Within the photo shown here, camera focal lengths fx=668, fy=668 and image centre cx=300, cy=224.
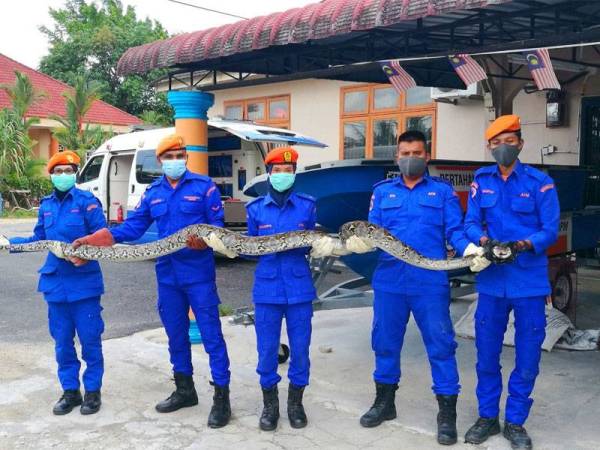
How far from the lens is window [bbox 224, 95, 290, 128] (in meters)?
16.8

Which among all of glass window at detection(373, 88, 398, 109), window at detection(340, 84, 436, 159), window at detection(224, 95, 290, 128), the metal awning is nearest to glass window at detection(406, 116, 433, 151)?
window at detection(340, 84, 436, 159)

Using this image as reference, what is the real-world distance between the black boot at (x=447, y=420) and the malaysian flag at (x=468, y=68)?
9.85ft

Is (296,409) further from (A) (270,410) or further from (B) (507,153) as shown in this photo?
(B) (507,153)

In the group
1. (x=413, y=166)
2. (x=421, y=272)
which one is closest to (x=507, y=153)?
(x=413, y=166)

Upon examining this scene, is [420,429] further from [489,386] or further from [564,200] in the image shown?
[564,200]

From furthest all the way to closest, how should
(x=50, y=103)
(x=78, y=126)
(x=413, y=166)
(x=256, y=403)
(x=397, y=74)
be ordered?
(x=50, y=103) → (x=78, y=126) → (x=397, y=74) → (x=256, y=403) → (x=413, y=166)

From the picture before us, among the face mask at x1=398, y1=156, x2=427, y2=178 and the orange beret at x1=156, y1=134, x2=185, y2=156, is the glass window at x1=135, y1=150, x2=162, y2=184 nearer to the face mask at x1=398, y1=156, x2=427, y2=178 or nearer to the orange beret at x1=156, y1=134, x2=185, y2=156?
the orange beret at x1=156, y1=134, x2=185, y2=156

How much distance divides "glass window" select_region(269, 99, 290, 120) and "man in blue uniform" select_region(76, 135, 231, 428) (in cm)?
1223

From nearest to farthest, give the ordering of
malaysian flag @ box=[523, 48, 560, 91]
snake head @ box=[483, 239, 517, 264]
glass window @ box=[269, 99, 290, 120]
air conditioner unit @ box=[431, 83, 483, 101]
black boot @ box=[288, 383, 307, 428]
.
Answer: snake head @ box=[483, 239, 517, 264] < black boot @ box=[288, 383, 307, 428] < malaysian flag @ box=[523, 48, 560, 91] < air conditioner unit @ box=[431, 83, 483, 101] < glass window @ box=[269, 99, 290, 120]

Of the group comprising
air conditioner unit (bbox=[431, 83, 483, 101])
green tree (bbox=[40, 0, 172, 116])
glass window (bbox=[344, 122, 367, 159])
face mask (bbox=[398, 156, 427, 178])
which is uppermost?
green tree (bbox=[40, 0, 172, 116])

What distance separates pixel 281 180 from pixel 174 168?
2.60 ft

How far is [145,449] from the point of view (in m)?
4.14

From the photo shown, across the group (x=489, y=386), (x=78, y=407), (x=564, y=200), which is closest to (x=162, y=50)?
(x=78, y=407)

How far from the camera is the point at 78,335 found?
15.6 ft
